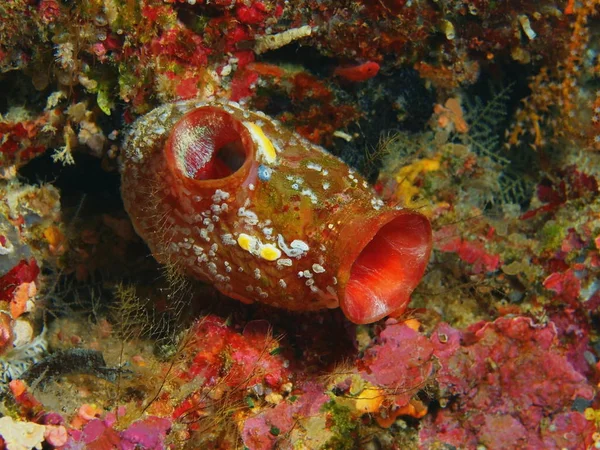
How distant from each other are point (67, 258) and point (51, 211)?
0.43 metres

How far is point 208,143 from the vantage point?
132 inches

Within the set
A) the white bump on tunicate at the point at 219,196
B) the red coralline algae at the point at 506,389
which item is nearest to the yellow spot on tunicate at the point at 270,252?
the white bump on tunicate at the point at 219,196

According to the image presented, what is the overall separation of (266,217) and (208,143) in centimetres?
67

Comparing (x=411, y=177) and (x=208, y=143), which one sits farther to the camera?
(x=411, y=177)

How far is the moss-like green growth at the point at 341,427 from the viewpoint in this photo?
3.49m

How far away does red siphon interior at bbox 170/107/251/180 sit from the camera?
3.17 m

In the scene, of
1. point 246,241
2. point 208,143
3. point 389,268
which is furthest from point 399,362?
point 208,143

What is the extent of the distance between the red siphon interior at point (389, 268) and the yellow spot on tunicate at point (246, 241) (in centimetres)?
67

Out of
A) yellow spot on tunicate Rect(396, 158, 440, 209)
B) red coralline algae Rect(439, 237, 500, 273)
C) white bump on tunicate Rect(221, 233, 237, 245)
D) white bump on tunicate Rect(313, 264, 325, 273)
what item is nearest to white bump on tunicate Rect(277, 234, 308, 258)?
white bump on tunicate Rect(313, 264, 325, 273)

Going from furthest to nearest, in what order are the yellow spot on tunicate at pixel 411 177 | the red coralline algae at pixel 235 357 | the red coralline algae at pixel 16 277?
1. the yellow spot on tunicate at pixel 411 177
2. the red coralline algae at pixel 16 277
3. the red coralline algae at pixel 235 357

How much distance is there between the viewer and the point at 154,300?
4.17 meters

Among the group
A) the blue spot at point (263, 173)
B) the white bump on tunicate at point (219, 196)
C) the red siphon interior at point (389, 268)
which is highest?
the blue spot at point (263, 173)

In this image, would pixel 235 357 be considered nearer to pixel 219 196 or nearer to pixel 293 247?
pixel 293 247

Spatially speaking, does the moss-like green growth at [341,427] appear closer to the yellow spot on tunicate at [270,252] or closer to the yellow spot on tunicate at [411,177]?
the yellow spot on tunicate at [270,252]
